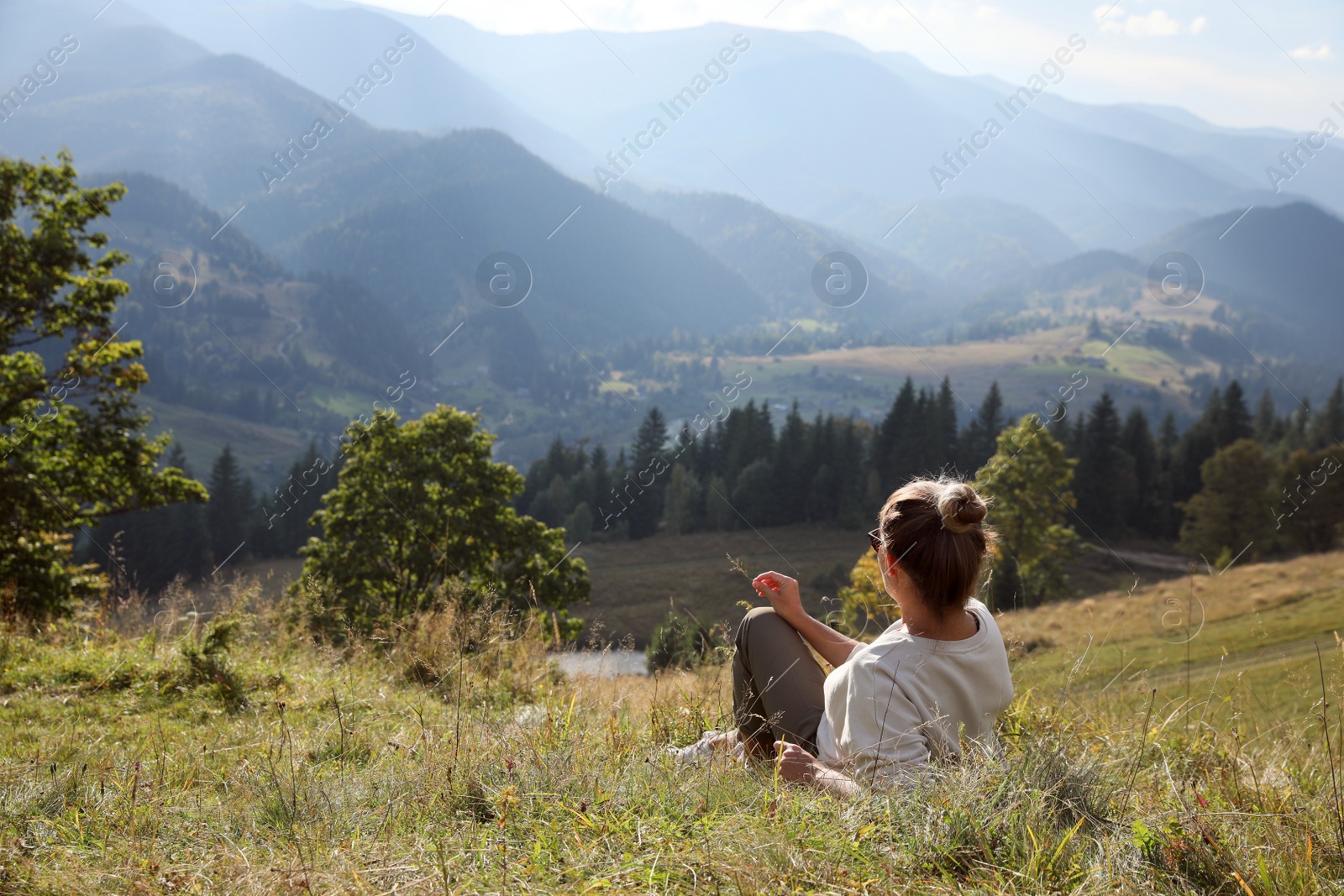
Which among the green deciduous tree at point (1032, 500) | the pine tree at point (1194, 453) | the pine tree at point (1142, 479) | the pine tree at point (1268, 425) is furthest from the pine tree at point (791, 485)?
the green deciduous tree at point (1032, 500)

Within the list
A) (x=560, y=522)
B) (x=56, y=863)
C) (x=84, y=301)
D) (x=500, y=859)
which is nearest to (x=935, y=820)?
(x=500, y=859)

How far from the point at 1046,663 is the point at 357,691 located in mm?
5132

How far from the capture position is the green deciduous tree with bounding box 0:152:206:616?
1340cm

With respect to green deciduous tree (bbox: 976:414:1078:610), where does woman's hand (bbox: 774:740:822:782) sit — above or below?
above

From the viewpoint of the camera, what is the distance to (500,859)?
2.45 m

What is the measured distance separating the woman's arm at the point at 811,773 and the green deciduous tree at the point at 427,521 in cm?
2032

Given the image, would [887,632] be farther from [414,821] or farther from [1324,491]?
[1324,491]

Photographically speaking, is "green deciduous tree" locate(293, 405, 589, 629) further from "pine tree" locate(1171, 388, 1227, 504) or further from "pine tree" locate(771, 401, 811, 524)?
"pine tree" locate(1171, 388, 1227, 504)

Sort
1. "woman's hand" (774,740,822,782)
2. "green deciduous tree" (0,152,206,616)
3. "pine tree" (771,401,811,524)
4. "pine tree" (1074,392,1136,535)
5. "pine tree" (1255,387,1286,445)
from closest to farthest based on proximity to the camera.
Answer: "woman's hand" (774,740,822,782), "green deciduous tree" (0,152,206,616), "pine tree" (1074,392,1136,535), "pine tree" (1255,387,1286,445), "pine tree" (771,401,811,524)

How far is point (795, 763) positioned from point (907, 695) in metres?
0.54

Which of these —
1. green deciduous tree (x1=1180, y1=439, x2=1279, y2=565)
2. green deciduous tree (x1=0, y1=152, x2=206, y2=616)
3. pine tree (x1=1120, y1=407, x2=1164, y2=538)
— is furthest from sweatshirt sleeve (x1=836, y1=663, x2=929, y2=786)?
pine tree (x1=1120, y1=407, x2=1164, y2=538)

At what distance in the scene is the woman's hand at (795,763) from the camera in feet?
9.80

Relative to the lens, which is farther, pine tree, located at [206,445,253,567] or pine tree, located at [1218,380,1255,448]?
pine tree, located at [206,445,253,567]

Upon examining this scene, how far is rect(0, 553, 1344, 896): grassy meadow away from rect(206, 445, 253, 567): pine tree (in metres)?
82.5
